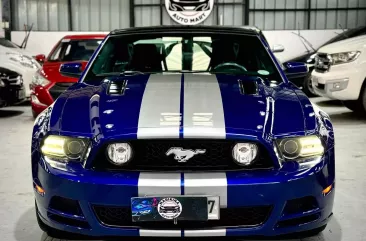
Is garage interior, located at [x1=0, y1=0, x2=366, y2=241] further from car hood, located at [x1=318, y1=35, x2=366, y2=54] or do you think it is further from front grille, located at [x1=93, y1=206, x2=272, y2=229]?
front grille, located at [x1=93, y1=206, x2=272, y2=229]

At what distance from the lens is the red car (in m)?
6.19

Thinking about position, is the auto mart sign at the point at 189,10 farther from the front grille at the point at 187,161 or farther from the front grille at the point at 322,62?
the front grille at the point at 187,161

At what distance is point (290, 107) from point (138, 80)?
0.93 m

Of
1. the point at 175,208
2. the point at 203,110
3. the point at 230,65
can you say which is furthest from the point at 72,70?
the point at 175,208

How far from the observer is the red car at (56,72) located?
619 centimetres

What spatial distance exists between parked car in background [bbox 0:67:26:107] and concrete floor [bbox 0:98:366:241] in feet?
1.00

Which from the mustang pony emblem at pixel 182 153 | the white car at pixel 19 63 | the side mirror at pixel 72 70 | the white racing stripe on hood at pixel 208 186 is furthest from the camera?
the white car at pixel 19 63

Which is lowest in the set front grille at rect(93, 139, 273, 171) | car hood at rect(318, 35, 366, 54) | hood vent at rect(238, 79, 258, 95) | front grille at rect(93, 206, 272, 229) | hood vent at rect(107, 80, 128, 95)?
front grille at rect(93, 206, 272, 229)

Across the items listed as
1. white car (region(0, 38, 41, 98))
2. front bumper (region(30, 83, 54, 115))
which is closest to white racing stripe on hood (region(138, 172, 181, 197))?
front bumper (region(30, 83, 54, 115))

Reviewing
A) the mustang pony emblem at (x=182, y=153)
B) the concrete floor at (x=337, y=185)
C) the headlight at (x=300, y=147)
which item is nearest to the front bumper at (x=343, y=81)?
the concrete floor at (x=337, y=185)

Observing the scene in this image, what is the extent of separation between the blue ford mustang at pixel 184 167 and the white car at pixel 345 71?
3.97 meters

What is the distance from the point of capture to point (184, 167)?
2.17m

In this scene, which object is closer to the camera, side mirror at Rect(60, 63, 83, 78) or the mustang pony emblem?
the mustang pony emblem

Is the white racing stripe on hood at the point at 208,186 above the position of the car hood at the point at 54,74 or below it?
above
